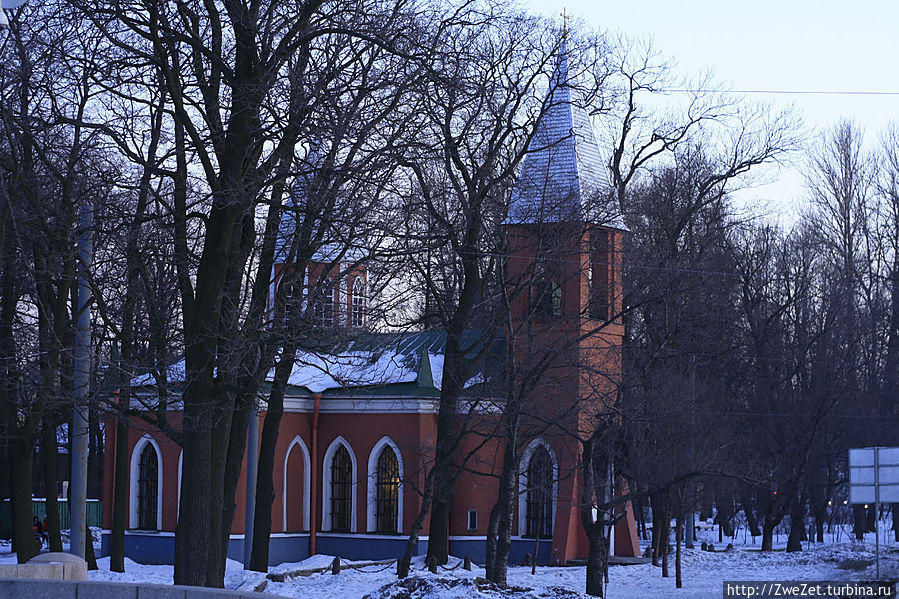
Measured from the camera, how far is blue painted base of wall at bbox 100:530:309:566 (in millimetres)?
34812

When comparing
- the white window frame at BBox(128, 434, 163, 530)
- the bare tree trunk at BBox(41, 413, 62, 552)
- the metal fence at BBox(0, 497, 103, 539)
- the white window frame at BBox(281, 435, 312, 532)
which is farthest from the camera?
the metal fence at BBox(0, 497, 103, 539)

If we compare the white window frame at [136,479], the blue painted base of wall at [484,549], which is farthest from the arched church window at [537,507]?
the white window frame at [136,479]

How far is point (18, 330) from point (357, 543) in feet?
45.4

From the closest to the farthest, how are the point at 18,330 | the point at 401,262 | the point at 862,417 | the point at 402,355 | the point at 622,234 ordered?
the point at 401,262
the point at 18,330
the point at 622,234
the point at 402,355
the point at 862,417

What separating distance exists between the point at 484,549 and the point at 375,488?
145 inches

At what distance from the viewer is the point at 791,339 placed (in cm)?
5069

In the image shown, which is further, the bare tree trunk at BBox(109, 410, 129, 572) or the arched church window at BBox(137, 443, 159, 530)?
the arched church window at BBox(137, 443, 159, 530)

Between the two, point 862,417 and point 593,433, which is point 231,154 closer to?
point 593,433

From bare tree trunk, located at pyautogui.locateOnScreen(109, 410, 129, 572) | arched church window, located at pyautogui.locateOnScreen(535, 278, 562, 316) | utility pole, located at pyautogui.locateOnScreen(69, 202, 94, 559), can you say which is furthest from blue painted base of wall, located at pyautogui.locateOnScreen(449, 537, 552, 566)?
utility pole, located at pyautogui.locateOnScreen(69, 202, 94, 559)

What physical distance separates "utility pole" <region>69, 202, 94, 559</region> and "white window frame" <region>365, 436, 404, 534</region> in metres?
17.3

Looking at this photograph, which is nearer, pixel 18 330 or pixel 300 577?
pixel 18 330

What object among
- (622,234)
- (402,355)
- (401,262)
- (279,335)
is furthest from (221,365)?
(402,355)

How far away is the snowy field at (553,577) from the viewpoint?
68.4 feet

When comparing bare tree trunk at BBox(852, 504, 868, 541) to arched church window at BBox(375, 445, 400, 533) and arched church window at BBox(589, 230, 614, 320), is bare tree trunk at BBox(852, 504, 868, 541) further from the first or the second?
arched church window at BBox(375, 445, 400, 533)
